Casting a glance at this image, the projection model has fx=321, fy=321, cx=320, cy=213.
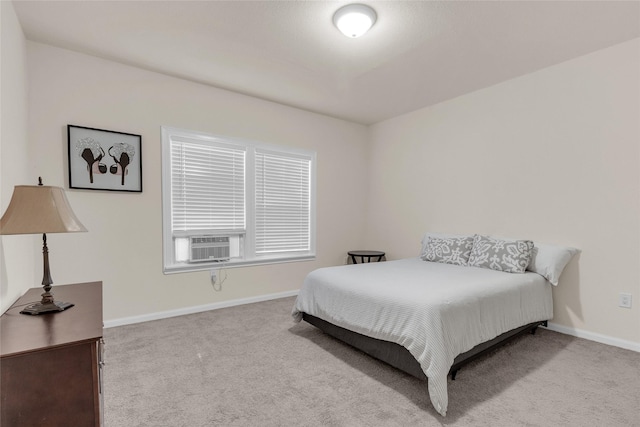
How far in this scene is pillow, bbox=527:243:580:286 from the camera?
2865mm

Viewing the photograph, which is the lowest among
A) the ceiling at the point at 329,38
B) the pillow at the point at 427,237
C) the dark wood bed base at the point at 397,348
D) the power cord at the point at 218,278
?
the dark wood bed base at the point at 397,348

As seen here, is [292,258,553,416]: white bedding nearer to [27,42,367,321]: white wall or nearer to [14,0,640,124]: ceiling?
[27,42,367,321]: white wall

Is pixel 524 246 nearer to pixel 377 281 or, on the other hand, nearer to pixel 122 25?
pixel 377 281

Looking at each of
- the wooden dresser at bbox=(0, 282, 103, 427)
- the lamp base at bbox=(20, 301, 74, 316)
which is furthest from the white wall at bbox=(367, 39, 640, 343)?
the lamp base at bbox=(20, 301, 74, 316)

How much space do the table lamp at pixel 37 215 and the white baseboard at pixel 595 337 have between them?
3906 mm

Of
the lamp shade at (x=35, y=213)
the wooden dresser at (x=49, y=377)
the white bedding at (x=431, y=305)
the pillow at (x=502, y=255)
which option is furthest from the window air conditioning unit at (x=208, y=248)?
the pillow at (x=502, y=255)

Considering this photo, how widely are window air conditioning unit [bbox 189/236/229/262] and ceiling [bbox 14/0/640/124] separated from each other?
175cm

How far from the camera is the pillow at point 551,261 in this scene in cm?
287

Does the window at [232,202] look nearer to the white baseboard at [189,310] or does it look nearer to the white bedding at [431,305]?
the white baseboard at [189,310]

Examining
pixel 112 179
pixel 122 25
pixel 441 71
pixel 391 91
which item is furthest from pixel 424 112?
pixel 112 179

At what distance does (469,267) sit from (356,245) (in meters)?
2.14

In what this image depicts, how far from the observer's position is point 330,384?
2.11m

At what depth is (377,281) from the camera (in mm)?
2537

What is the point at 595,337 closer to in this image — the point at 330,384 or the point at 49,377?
the point at 330,384
